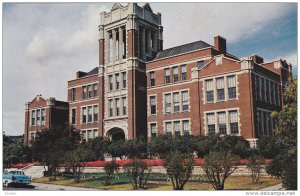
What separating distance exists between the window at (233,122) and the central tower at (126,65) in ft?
34.8

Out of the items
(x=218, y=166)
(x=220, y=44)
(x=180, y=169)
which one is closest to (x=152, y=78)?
(x=220, y=44)

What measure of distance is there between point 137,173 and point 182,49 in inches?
878

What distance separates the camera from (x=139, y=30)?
44531 mm

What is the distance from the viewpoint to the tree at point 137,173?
24.2 meters

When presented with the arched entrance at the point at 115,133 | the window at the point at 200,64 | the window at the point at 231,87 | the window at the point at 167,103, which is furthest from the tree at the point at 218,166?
the arched entrance at the point at 115,133

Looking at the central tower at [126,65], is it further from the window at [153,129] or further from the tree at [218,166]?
the tree at [218,166]

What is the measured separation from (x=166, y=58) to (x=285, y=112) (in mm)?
22480

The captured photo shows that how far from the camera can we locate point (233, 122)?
3638 cm

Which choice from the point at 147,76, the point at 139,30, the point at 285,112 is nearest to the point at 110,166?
the point at 285,112

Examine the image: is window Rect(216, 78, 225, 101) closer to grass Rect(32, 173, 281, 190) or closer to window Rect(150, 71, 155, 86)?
window Rect(150, 71, 155, 86)

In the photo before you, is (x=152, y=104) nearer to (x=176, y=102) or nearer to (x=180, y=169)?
(x=176, y=102)

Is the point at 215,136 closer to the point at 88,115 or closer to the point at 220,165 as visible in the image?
the point at 220,165

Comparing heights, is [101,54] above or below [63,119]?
above

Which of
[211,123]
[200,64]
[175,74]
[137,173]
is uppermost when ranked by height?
[200,64]
